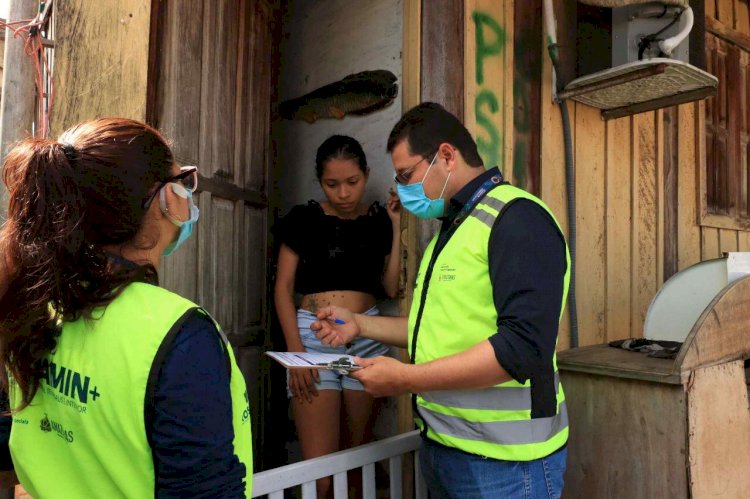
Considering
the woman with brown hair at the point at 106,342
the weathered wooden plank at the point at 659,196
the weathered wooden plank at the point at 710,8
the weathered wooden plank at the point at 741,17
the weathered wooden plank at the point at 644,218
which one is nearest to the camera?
the woman with brown hair at the point at 106,342

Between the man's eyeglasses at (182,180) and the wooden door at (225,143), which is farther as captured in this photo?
the wooden door at (225,143)

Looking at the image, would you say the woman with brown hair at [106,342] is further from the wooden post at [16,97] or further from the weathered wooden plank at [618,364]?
the weathered wooden plank at [618,364]

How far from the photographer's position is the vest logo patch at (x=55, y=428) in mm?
1012

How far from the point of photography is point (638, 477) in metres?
2.10

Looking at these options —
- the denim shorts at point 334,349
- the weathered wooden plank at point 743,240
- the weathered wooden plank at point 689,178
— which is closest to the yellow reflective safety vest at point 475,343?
the denim shorts at point 334,349

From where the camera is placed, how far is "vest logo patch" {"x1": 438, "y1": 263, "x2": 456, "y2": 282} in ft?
5.33

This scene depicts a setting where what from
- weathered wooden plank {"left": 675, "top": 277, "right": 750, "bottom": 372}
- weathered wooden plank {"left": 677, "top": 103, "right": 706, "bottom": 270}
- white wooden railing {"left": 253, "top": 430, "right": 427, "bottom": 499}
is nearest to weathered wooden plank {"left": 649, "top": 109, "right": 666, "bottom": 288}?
weathered wooden plank {"left": 677, "top": 103, "right": 706, "bottom": 270}

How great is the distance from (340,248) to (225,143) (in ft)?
2.22

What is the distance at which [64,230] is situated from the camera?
3.18ft

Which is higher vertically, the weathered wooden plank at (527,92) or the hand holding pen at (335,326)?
the weathered wooden plank at (527,92)

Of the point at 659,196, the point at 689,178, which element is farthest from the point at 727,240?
the point at 659,196

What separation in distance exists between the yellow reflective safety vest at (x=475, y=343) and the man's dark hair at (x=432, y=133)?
0.21 metres

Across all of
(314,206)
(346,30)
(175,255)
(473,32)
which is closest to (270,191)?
(314,206)

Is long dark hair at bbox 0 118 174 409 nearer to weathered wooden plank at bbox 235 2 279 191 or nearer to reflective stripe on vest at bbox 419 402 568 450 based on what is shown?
reflective stripe on vest at bbox 419 402 568 450
